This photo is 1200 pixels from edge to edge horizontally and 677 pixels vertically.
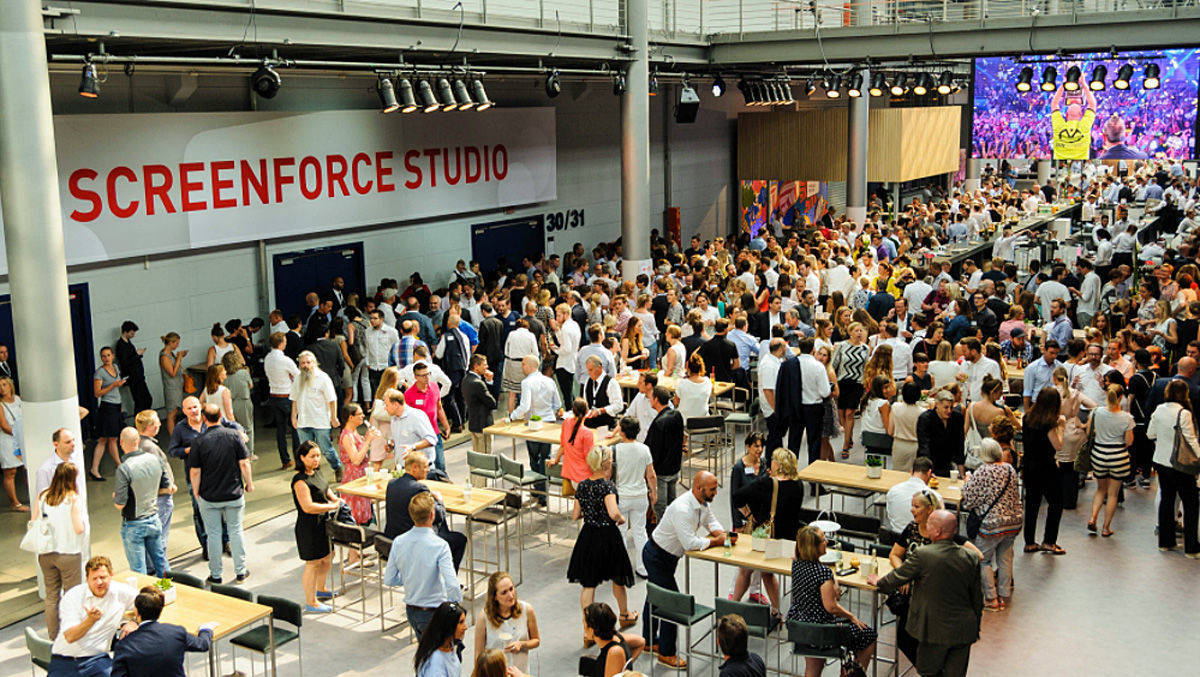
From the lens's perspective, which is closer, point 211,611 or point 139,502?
point 211,611

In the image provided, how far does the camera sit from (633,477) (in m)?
7.93

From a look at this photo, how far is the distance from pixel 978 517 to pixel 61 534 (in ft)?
20.4

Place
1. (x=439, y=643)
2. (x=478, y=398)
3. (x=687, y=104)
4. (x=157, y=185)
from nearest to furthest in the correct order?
1. (x=439, y=643)
2. (x=478, y=398)
3. (x=157, y=185)
4. (x=687, y=104)

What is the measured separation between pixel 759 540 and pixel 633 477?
3.48 feet

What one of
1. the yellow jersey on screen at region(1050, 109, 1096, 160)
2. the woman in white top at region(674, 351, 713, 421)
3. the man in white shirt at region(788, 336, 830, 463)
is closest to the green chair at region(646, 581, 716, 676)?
the woman in white top at region(674, 351, 713, 421)

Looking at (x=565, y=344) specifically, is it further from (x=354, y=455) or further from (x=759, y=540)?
(x=759, y=540)

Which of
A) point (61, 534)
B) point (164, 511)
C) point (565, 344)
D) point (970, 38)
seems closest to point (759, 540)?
point (164, 511)

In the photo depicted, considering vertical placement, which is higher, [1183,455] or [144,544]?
[1183,455]

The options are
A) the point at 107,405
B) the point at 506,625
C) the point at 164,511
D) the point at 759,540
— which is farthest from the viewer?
the point at 107,405

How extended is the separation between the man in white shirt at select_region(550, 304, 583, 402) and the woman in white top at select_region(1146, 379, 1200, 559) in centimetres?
555

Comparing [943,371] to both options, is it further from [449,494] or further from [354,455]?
[354,455]

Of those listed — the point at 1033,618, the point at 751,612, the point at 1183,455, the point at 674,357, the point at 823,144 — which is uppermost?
the point at 823,144

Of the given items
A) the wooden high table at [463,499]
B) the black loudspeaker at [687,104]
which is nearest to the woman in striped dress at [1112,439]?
the wooden high table at [463,499]

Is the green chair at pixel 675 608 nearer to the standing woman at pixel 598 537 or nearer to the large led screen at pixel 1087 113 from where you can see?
the standing woman at pixel 598 537
